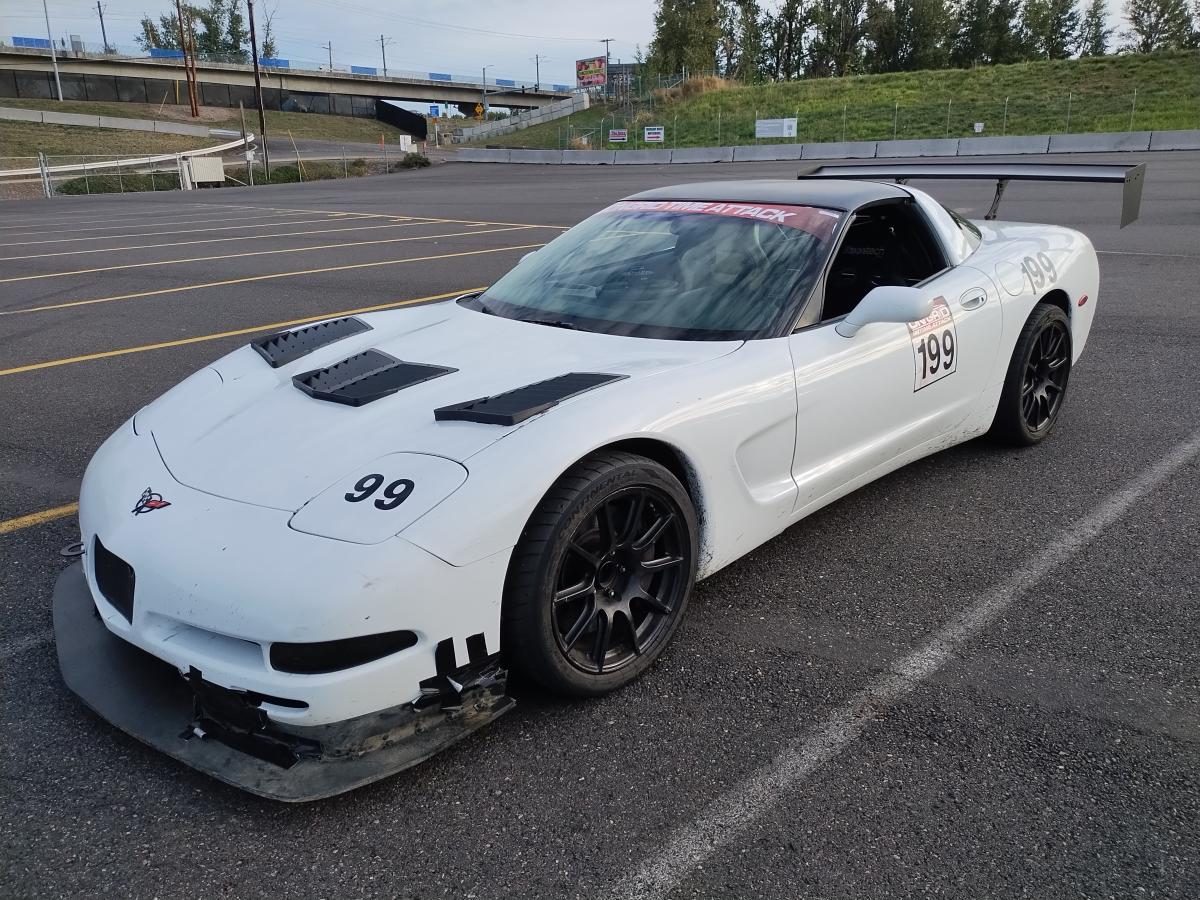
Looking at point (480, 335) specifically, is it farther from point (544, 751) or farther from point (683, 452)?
point (544, 751)

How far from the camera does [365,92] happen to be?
89.4m

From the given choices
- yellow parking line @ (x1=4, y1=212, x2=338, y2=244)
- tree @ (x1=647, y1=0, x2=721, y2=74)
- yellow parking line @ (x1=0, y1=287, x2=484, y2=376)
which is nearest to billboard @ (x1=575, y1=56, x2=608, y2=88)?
tree @ (x1=647, y1=0, x2=721, y2=74)

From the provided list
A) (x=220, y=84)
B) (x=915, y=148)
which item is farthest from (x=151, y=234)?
(x=220, y=84)

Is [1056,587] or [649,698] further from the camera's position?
[1056,587]

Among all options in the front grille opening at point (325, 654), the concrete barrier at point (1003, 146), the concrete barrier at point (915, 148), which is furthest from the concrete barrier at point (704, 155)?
the front grille opening at point (325, 654)

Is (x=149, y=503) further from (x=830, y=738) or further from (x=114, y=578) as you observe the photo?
(x=830, y=738)

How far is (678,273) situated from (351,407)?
1345mm

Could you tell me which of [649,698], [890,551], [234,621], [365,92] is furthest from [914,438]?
[365,92]

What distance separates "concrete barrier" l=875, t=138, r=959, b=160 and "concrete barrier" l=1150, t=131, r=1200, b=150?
20.3 ft

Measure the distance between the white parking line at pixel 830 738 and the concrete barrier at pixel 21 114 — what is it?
7097 centimetres

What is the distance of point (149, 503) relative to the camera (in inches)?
95.3

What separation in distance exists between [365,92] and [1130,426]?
94.5 meters

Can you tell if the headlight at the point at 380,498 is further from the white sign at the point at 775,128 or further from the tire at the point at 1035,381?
the white sign at the point at 775,128

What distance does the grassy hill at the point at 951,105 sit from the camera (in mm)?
37000
